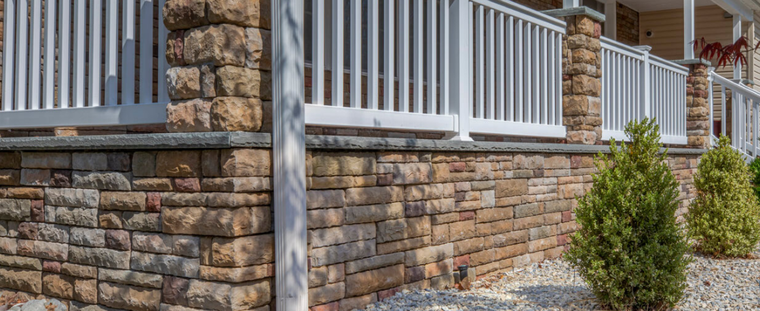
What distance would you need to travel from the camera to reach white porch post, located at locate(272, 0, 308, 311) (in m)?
3.45

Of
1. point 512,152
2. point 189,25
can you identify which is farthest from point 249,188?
point 512,152

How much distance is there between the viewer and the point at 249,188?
340 centimetres

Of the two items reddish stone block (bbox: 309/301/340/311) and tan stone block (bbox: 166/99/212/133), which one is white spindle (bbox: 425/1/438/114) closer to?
reddish stone block (bbox: 309/301/340/311)

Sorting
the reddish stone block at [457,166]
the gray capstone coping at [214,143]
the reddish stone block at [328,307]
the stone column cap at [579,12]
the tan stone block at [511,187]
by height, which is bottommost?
the reddish stone block at [328,307]

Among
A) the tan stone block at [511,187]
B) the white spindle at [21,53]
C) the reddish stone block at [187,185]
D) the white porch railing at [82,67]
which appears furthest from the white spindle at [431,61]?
the white spindle at [21,53]

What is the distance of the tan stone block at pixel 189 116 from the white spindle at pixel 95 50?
2.42 ft

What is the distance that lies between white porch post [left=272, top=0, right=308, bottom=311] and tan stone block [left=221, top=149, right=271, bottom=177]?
5 centimetres

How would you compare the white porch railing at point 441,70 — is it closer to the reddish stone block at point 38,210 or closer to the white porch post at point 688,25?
the reddish stone block at point 38,210

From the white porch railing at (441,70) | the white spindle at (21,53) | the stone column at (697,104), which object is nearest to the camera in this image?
the white porch railing at (441,70)

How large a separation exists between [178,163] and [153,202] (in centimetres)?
28

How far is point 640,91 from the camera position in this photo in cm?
772

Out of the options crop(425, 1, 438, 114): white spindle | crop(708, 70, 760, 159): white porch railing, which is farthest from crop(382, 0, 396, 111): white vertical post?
crop(708, 70, 760, 159): white porch railing

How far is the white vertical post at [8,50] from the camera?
4648 mm

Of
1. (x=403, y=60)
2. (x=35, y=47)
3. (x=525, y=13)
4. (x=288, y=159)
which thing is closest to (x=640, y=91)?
(x=525, y=13)
